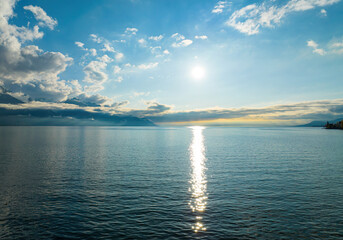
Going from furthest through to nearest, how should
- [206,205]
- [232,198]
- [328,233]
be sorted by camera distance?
[232,198] < [206,205] < [328,233]

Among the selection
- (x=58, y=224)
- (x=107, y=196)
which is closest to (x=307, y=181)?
(x=107, y=196)

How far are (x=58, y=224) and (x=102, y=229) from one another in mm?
5026

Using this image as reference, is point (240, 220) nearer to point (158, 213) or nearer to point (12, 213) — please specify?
point (158, 213)

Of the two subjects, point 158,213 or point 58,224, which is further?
point 158,213

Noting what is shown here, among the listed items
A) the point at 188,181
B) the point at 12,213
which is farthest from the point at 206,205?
the point at 12,213

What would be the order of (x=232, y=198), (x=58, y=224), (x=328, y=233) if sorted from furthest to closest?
1. (x=232, y=198)
2. (x=58, y=224)
3. (x=328, y=233)

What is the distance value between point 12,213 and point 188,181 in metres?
25.6

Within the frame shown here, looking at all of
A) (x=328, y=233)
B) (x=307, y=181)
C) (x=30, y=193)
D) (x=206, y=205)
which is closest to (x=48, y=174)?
(x=30, y=193)

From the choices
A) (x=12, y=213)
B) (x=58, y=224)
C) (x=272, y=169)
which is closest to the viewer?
(x=58, y=224)

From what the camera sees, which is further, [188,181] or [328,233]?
[188,181]

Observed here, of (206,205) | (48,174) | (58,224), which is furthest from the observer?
(48,174)

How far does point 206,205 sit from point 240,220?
518 cm

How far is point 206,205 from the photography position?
26.6 metres

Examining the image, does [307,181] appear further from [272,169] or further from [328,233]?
[328,233]
